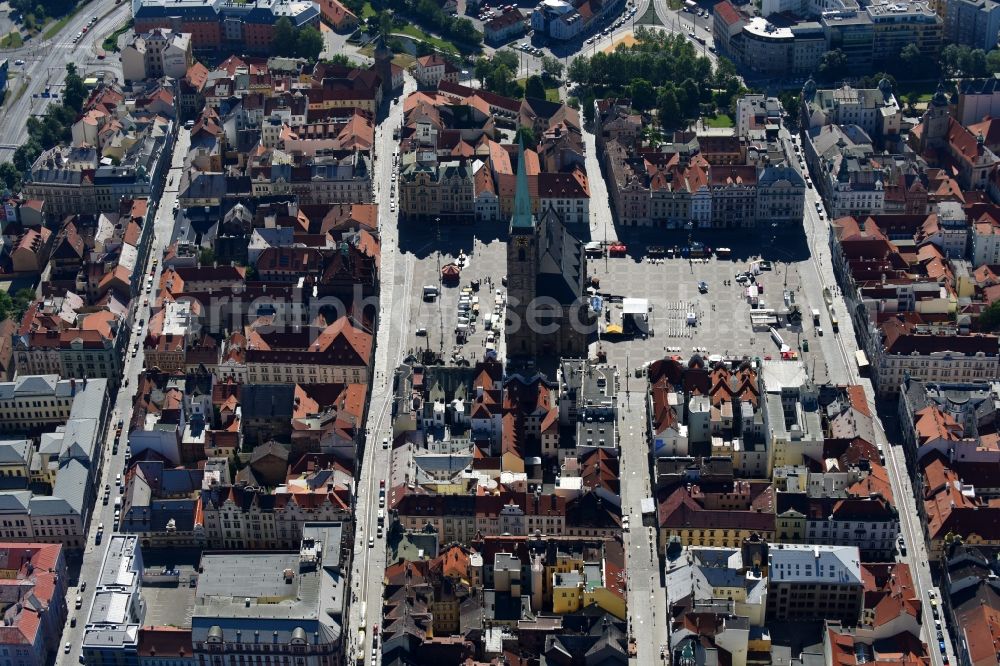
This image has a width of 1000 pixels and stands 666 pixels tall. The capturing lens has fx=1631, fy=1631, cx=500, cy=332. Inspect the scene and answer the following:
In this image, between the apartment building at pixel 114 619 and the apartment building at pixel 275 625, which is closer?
the apartment building at pixel 275 625

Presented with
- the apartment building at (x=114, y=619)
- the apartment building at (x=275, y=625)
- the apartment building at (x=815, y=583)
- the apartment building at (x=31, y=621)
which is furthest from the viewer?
the apartment building at (x=815, y=583)

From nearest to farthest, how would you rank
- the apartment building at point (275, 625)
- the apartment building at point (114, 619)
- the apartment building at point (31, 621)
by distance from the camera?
the apartment building at point (275, 625)
the apartment building at point (114, 619)
the apartment building at point (31, 621)

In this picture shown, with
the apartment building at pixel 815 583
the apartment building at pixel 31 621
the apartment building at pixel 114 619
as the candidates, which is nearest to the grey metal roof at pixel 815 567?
the apartment building at pixel 815 583

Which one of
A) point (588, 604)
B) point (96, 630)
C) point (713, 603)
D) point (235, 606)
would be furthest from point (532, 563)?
point (96, 630)

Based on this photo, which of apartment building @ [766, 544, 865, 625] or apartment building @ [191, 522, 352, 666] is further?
apartment building @ [766, 544, 865, 625]

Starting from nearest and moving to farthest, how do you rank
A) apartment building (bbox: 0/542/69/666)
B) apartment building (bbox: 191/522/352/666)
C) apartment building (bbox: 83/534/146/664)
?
apartment building (bbox: 191/522/352/666) < apartment building (bbox: 83/534/146/664) < apartment building (bbox: 0/542/69/666)

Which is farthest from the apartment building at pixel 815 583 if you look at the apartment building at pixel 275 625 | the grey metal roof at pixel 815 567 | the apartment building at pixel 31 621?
the apartment building at pixel 31 621

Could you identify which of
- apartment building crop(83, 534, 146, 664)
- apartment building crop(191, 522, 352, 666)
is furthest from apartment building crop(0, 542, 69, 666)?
apartment building crop(191, 522, 352, 666)

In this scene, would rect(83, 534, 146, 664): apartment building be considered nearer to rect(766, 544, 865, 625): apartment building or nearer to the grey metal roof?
rect(766, 544, 865, 625): apartment building

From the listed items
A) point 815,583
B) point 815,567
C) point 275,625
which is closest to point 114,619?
point 275,625

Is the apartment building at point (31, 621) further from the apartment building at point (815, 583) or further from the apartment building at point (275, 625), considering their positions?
the apartment building at point (815, 583)

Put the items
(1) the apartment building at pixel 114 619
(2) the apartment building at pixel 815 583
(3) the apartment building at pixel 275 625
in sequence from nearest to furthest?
(3) the apartment building at pixel 275 625
(1) the apartment building at pixel 114 619
(2) the apartment building at pixel 815 583

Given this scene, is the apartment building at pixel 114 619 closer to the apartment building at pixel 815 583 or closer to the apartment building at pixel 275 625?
the apartment building at pixel 275 625
